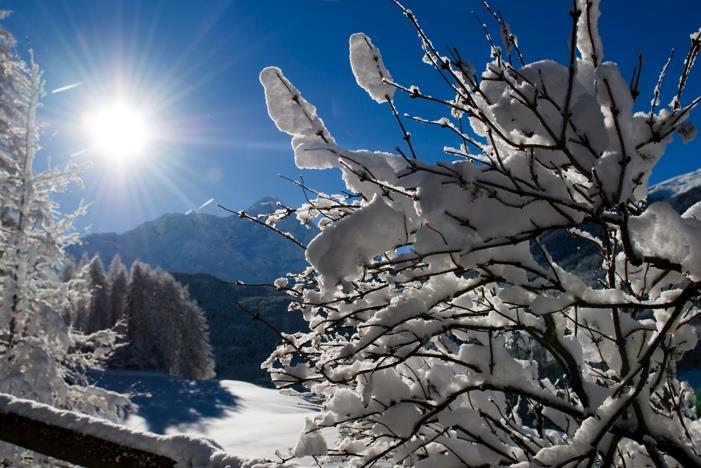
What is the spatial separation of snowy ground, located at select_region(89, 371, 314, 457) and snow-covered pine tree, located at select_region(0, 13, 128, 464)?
158 inches

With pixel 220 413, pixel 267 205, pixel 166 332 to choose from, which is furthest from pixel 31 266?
pixel 166 332

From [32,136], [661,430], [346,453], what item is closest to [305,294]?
[346,453]

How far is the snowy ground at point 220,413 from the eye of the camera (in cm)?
1730

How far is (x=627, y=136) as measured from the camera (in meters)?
1.24

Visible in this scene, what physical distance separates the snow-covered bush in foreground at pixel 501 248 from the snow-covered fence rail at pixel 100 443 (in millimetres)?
496

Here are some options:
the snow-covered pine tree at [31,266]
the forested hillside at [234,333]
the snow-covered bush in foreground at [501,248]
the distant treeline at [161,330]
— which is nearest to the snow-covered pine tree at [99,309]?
the distant treeline at [161,330]

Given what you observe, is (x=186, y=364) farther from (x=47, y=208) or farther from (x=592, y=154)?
(x=592, y=154)

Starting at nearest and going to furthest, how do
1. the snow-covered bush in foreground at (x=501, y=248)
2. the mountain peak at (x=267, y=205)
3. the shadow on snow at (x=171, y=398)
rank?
the snow-covered bush in foreground at (x=501, y=248)
the mountain peak at (x=267, y=205)
the shadow on snow at (x=171, y=398)

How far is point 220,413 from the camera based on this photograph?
85.6 feet

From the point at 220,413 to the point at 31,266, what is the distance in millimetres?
20046

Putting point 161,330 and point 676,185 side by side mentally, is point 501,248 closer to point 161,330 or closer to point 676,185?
point 161,330

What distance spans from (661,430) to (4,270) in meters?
9.75

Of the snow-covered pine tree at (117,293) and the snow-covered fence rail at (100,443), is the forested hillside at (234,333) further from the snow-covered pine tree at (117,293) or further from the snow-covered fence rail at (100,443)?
the snow-covered fence rail at (100,443)

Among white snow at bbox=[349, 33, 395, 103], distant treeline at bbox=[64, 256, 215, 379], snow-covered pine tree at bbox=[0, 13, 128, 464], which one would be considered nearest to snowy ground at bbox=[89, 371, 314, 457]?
snow-covered pine tree at bbox=[0, 13, 128, 464]
